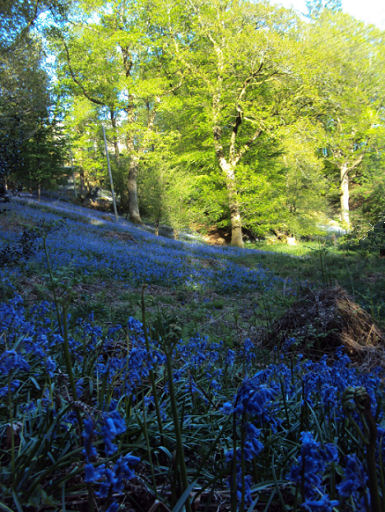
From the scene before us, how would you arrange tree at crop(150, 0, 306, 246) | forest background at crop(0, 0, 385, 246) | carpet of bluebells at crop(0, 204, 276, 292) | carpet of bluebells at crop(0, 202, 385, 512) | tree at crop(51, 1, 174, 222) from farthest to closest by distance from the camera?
tree at crop(51, 1, 174, 222) → forest background at crop(0, 0, 385, 246) → tree at crop(150, 0, 306, 246) → carpet of bluebells at crop(0, 204, 276, 292) → carpet of bluebells at crop(0, 202, 385, 512)

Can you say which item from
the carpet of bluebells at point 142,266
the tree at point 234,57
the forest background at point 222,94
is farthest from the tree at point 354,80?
the carpet of bluebells at point 142,266

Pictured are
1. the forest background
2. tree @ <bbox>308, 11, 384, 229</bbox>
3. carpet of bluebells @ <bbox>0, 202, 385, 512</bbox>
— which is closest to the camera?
carpet of bluebells @ <bbox>0, 202, 385, 512</bbox>

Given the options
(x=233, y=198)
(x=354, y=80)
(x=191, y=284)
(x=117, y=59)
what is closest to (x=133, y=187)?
(x=233, y=198)

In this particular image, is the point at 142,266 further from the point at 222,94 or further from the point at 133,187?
the point at 222,94

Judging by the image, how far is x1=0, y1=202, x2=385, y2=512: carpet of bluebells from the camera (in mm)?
763

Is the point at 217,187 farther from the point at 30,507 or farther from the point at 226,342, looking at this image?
the point at 30,507

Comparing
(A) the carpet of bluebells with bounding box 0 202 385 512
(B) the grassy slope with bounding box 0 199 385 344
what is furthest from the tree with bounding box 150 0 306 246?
(A) the carpet of bluebells with bounding box 0 202 385 512

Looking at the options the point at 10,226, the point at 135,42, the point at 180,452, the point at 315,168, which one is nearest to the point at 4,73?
the point at 10,226

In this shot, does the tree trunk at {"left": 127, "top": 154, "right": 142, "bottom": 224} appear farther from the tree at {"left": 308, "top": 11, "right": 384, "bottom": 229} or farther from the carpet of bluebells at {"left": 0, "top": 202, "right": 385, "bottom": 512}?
the carpet of bluebells at {"left": 0, "top": 202, "right": 385, "bottom": 512}

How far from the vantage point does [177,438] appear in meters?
0.80

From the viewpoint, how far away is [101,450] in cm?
136

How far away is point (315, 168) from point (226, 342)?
2439 cm

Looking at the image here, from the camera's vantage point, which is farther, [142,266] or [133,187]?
[133,187]

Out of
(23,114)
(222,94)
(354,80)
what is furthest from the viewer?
(354,80)
